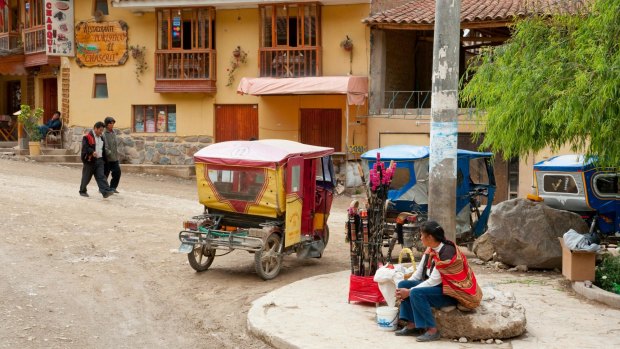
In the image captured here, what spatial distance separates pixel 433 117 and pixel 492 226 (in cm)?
301

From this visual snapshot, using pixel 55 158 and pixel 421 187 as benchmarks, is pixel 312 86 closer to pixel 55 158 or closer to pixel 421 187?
pixel 55 158

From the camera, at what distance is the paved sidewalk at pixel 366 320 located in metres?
7.53

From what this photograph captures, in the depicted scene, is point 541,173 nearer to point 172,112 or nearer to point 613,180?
point 613,180

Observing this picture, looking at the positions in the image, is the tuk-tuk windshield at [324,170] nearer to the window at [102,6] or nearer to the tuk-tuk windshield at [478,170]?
the tuk-tuk windshield at [478,170]

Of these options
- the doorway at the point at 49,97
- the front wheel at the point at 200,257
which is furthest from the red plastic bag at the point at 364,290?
the doorway at the point at 49,97

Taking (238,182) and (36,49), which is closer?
(238,182)

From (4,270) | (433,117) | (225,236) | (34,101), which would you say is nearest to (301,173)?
(225,236)

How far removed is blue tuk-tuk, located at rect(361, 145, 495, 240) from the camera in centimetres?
1271

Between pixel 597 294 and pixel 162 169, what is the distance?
673 inches

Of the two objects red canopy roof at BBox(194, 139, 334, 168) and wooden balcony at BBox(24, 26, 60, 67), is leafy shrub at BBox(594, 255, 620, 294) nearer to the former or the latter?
red canopy roof at BBox(194, 139, 334, 168)

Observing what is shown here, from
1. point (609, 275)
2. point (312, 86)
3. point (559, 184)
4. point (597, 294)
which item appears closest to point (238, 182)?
point (597, 294)

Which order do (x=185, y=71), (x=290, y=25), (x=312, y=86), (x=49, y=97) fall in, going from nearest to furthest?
(x=312, y=86), (x=290, y=25), (x=185, y=71), (x=49, y=97)

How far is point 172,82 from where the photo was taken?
25.1 metres

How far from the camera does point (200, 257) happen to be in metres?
11.6
